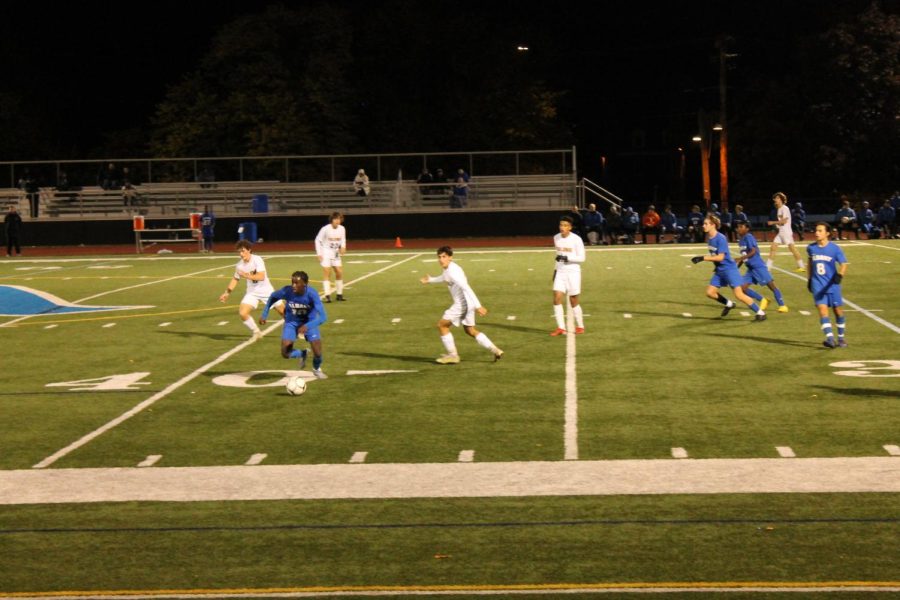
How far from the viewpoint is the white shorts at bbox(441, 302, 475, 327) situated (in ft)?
52.6

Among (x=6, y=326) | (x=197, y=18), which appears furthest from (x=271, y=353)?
(x=197, y=18)

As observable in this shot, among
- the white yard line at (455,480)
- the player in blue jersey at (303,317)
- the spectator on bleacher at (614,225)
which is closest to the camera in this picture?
the white yard line at (455,480)

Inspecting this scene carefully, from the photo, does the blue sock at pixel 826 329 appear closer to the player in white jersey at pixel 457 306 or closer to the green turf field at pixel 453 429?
the green turf field at pixel 453 429

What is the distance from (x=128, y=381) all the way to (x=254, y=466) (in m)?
5.31

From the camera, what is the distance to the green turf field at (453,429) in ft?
25.7

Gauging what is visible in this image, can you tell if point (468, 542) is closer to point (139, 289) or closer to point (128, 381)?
point (128, 381)

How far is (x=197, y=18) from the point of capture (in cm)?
7300

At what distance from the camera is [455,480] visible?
1001 cm

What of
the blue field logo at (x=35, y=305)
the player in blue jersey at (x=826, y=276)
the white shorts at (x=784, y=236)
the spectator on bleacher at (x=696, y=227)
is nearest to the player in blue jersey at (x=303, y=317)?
the player in blue jersey at (x=826, y=276)

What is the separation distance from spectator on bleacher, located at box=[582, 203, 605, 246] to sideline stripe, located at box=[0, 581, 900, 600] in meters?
37.1

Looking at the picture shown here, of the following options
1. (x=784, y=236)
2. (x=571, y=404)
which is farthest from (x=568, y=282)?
(x=784, y=236)

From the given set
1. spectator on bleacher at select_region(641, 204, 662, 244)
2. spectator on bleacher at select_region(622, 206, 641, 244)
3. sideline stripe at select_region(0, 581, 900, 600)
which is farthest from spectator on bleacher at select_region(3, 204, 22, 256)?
sideline stripe at select_region(0, 581, 900, 600)

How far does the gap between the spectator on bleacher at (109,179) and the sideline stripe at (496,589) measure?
45.8 m

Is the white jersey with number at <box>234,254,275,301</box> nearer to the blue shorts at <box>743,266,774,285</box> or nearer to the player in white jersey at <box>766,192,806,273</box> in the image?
the blue shorts at <box>743,266,774,285</box>
